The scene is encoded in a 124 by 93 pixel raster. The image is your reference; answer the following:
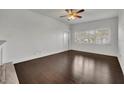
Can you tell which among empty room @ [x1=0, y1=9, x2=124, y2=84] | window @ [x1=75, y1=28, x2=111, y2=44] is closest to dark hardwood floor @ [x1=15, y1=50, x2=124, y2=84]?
empty room @ [x1=0, y1=9, x2=124, y2=84]

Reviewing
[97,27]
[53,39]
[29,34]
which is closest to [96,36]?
[97,27]

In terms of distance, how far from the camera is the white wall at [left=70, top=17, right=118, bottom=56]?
78cm

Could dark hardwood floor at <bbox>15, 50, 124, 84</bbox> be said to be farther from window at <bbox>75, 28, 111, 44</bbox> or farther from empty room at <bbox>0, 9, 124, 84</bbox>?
window at <bbox>75, 28, 111, 44</bbox>

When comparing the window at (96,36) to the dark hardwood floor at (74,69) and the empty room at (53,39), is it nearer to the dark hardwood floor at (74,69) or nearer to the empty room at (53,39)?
the empty room at (53,39)

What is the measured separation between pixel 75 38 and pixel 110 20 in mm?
328

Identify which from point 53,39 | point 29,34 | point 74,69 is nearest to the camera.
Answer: point 29,34

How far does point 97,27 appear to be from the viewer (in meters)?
0.81

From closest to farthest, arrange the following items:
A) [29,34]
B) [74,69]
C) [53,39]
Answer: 1. [29,34]
2. [53,39]
3. [74,69]

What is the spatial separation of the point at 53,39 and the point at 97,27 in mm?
424

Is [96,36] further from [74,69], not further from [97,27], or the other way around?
[74,69]

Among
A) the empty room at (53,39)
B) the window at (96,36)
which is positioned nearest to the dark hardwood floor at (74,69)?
the empty room at (53,39)
